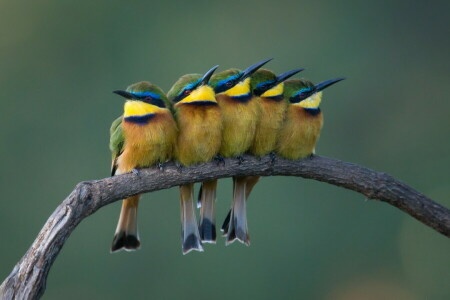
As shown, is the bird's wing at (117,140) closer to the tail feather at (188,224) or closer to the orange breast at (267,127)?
the tail feather at (188,224)

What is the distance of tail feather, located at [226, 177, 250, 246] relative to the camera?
3385mm

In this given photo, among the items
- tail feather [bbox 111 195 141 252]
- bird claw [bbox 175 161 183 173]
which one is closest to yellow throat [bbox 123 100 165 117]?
bird claw [bbox 175 161 183 173]

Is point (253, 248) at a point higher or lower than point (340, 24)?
lower

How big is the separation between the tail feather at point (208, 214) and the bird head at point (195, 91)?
1.25 ft

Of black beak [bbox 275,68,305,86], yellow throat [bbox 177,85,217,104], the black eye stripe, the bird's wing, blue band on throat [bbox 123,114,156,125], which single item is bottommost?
the bird's wing

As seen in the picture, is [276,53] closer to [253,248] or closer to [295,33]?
[295,33]

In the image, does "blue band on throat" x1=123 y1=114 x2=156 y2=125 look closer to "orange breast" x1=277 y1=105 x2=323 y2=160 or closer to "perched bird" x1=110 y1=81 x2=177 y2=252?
"perched bird" x1=110 y1=81 x2=177 y2=252

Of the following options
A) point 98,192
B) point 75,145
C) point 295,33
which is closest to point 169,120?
point 98,192

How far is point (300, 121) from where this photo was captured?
334 cm

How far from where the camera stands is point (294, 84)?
3391 mm

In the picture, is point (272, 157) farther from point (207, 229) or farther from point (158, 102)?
point (158, 102)

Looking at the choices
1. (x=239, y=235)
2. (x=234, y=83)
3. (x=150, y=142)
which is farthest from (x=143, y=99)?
(x=239, y=235)

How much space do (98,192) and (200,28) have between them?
5.33 m

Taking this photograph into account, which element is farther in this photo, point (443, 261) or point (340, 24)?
point (340, 24)
